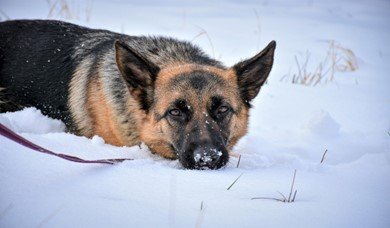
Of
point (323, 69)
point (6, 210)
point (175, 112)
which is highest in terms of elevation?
point (323, 69)

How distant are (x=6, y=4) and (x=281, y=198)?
26.0 feet

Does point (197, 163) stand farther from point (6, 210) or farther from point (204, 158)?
point (6, 210)

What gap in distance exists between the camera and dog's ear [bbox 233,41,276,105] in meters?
3.39

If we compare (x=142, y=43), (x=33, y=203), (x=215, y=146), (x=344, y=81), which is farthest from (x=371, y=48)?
(x=33, y=203)

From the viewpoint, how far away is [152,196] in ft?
6.68

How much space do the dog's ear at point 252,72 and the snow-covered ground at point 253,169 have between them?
582 millimetres

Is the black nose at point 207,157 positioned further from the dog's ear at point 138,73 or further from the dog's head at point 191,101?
the dog's ear at point 138,73

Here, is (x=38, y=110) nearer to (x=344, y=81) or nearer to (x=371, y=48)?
(x=344, y=81)

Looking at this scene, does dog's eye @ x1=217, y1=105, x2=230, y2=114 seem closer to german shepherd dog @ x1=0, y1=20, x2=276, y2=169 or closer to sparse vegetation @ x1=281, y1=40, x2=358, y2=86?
german shepherd dog @ x1=0, y1=20, x2=276, y2=169

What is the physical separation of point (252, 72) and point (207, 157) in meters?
1.08

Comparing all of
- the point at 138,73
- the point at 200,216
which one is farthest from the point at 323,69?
the point at 200,216

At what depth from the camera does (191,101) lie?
307 centimetres

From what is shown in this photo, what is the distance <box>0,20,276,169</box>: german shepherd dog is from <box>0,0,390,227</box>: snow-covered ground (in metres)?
0.21

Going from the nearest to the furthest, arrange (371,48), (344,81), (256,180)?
(256,180)
(344,81)
(371,48)
